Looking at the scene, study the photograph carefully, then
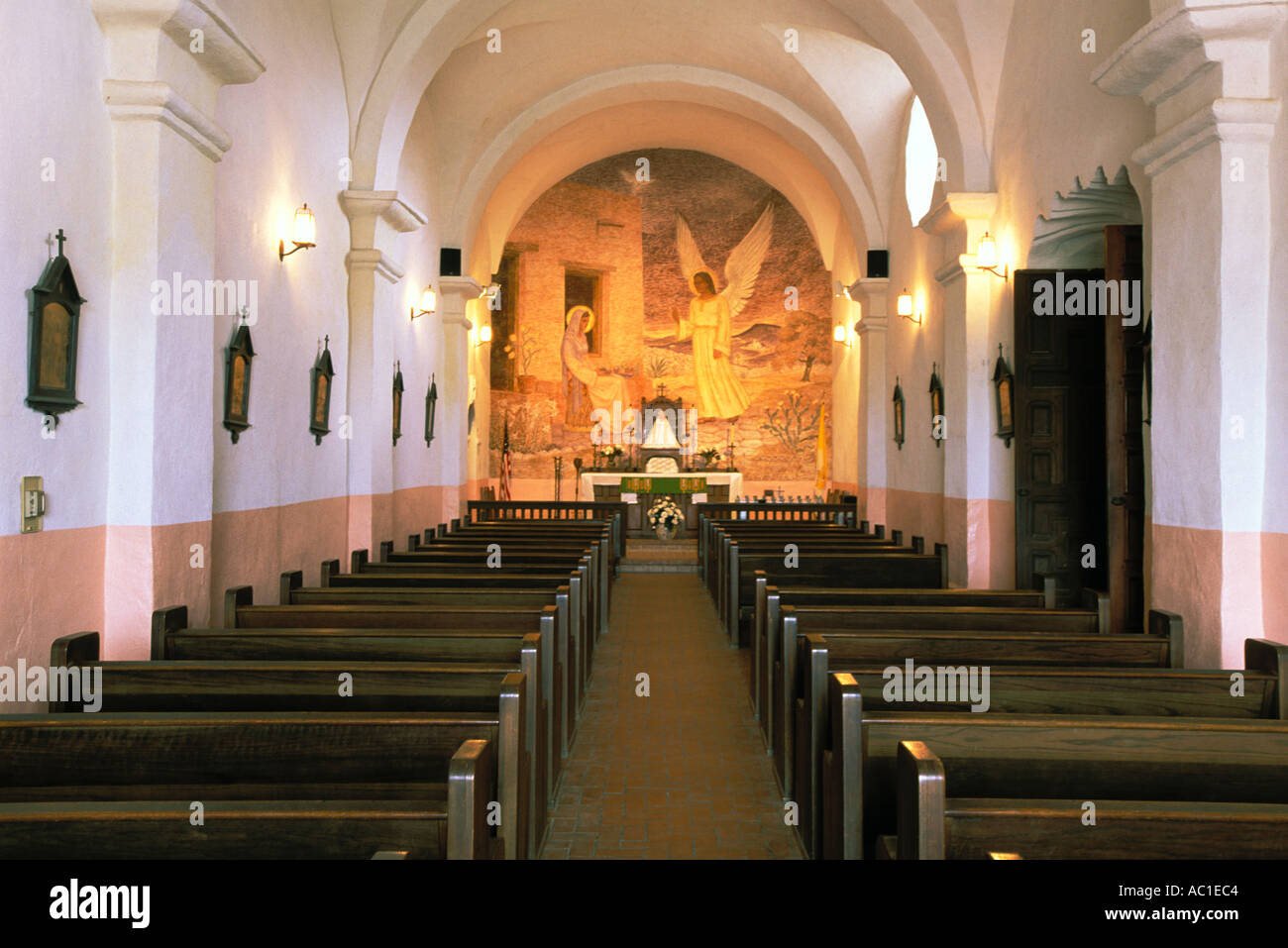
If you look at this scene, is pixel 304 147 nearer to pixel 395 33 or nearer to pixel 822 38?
pixel 395 33

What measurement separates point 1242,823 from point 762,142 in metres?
16.0

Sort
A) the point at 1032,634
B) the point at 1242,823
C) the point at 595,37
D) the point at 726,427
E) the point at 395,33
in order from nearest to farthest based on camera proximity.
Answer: the point at 1242,823 < the point at 1032,634 < the point at 395,33 < the point at 595,37 < the point at 726,427

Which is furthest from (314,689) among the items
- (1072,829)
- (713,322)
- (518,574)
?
(713,322)

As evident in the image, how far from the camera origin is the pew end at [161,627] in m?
4.31

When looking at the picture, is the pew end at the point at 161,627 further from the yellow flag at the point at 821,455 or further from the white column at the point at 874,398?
the yellow flag at the point at 821,455

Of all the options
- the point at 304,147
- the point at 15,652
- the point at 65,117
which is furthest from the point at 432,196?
the point at 15,652

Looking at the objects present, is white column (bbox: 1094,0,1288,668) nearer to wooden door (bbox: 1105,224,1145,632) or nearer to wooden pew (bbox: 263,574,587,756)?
wooden door (bbox: 1105,224,1145,632)

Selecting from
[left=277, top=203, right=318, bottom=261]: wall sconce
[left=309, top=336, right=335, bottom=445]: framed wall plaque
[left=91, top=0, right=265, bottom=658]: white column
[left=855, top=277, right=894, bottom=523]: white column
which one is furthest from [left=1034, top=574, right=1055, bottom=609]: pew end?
[left=855, top=277, right=894, bottom=523]: white column

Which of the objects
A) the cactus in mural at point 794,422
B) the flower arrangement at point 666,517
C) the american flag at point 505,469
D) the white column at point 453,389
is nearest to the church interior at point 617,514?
the white column at point 453,389

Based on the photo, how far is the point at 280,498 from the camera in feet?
23.3

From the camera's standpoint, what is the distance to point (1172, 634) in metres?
4.55

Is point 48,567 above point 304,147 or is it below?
below
